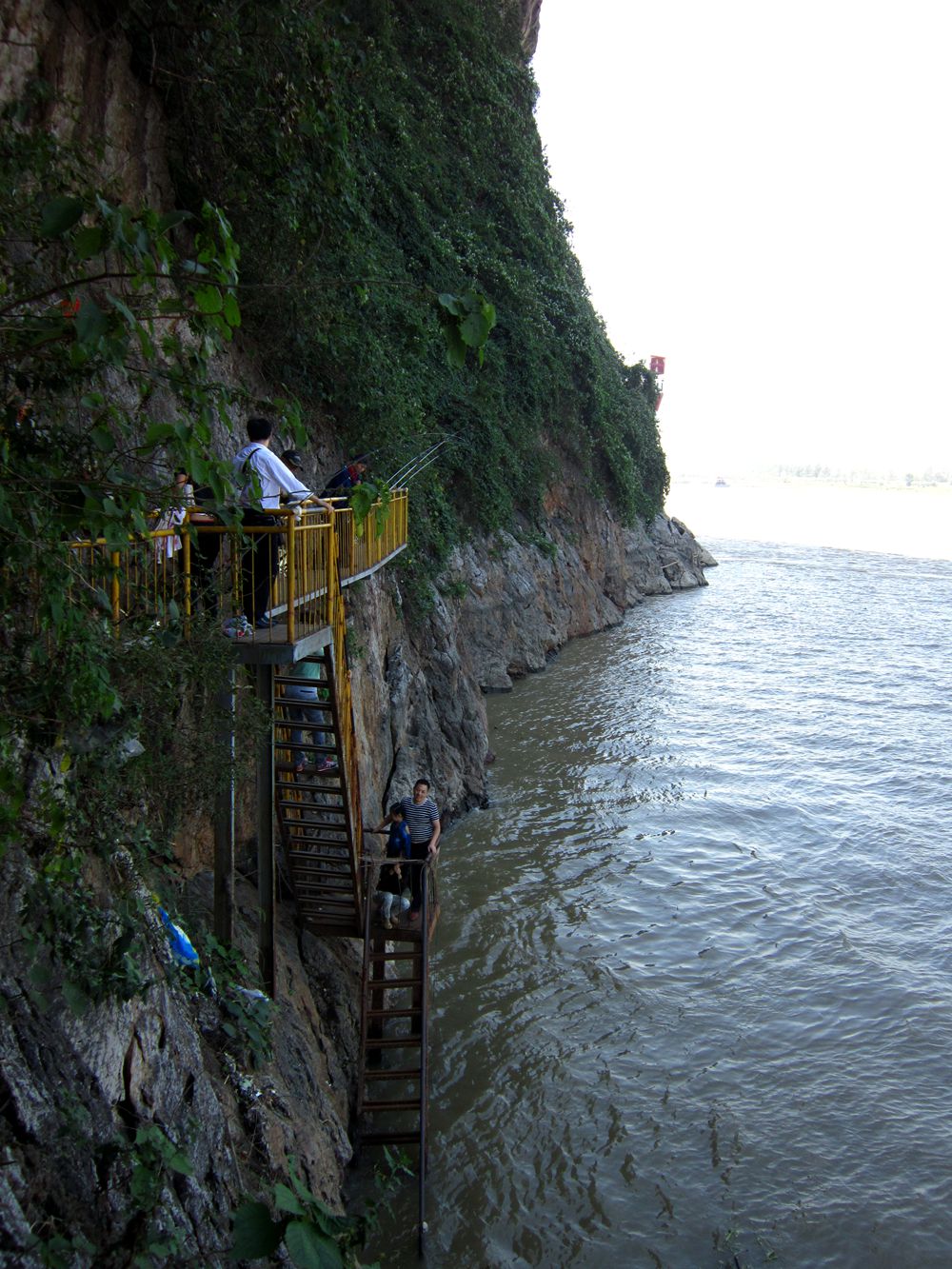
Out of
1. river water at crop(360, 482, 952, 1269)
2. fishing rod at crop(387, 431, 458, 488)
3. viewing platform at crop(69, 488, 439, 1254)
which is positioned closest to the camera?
viewing platform at crop(69, 488, 439, 1254)

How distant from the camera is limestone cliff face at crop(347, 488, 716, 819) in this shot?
12.2 meters

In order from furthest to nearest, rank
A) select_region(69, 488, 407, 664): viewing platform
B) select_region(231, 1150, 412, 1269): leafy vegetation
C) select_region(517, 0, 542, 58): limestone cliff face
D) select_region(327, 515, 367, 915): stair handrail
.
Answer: select_region(517, 0, 542, 58): limestone cliff face
select_region(327, 515, 367, 915): stair handrail
select_region(69, 488, 407, 664): viewing platform
select_region(231, 1150, 412, 1269): leafy vegetation

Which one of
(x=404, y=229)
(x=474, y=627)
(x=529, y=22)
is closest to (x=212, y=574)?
(x=474, y=627)

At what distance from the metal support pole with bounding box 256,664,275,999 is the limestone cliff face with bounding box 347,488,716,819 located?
333 centimetres

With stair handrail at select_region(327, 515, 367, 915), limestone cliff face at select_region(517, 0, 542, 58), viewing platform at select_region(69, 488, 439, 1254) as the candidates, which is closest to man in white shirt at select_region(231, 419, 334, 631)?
viewing platform at select_region(69, 488, 439, 1254)

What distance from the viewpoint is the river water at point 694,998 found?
7.08 m

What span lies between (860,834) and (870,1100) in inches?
245

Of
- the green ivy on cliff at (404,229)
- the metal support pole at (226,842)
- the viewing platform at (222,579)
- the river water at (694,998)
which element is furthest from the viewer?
the green ivy on cliff at (404,229)

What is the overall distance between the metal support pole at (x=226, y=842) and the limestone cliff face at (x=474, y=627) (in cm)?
384

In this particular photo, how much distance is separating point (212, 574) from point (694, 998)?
6.97 metres

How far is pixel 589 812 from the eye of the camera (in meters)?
14.6

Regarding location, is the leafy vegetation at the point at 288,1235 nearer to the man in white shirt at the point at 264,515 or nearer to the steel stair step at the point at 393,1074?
the man in white shirt at the point at 264,515

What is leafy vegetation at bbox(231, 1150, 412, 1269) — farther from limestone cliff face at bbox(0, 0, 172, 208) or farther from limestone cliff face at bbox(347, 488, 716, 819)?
limestone cliff face at bbox(347, 488, 716, 819)

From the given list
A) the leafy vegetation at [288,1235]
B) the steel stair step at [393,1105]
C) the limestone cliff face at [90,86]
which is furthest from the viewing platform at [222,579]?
the steel stair step at [393,1105]
